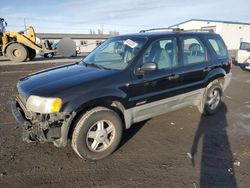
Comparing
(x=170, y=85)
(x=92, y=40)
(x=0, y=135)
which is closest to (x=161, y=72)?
(x=170, y=85)

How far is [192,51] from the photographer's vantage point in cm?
505

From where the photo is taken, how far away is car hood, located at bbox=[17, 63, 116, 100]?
3369mm

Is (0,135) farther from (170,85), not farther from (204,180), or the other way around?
(204,180)

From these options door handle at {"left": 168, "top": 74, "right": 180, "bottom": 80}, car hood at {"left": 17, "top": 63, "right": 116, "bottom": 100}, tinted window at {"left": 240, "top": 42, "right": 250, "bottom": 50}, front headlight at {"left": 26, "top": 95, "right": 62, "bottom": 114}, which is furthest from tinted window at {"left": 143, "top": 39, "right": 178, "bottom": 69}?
tinted window at {"left": 240, "top": 42, "right": 250, "bottom": 50}

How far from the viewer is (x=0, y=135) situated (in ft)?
14.8

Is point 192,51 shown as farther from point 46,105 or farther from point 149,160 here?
point 46,105

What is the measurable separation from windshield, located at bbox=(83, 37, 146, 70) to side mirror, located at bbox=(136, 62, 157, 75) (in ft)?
0.74

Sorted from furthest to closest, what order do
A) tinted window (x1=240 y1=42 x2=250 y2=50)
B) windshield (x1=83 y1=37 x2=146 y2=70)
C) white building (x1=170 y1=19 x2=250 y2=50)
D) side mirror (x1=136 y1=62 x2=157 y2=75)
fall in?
1. white building (x1=170 y1=19 x2=250 y2=50)
2. tinted window (x1=240 y1=42 x2=250 y2=50)
3. windshield (x1=83 y1=37 x2=146 y2=70)
4. side mirror (x1=136 y1=62 x2=157 y2=75)

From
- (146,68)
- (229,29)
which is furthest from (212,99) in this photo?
(229,29)

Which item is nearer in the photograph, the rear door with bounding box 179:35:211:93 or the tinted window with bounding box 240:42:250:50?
the rear door with bounding box 179:35:211:93

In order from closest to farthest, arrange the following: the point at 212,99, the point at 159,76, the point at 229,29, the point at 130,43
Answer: the point at 159,76, the point at 130,43, the point at 212,99, the point at 229,29

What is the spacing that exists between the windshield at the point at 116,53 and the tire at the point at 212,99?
2.24 m

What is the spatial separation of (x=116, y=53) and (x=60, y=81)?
54.5 inches

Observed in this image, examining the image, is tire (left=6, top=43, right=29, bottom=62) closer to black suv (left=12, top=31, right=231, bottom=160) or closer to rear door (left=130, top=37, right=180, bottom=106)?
black suv (left=12, top=31, right=231, bottom=160)
